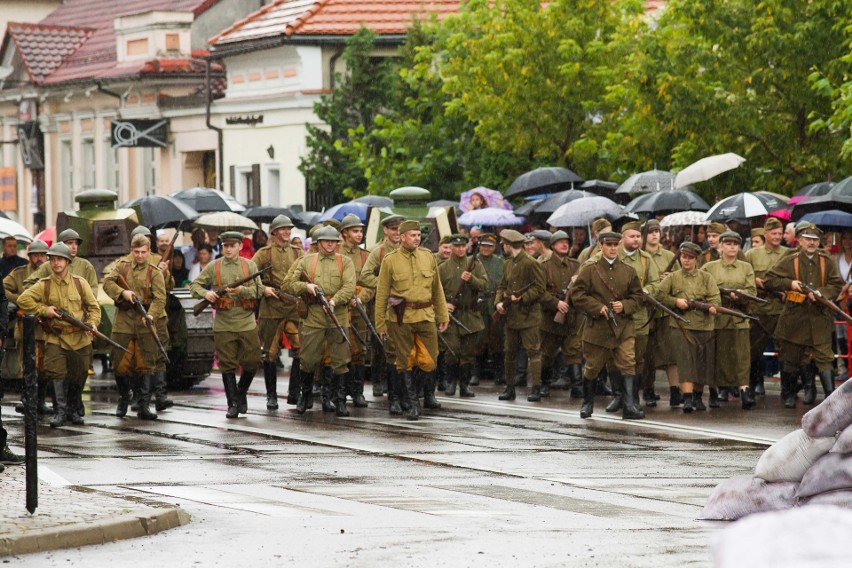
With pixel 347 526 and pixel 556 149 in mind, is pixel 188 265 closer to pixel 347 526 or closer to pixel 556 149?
pixel 556 149

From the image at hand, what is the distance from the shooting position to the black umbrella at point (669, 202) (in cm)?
2317

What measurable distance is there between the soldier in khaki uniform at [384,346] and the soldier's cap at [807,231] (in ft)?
13.0

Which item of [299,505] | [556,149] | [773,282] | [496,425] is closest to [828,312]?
[773,282]

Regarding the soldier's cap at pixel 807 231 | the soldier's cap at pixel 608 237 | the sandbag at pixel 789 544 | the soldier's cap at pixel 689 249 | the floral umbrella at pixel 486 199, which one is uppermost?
the floral umbrella at pixel 486 199

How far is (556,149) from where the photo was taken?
101 feet

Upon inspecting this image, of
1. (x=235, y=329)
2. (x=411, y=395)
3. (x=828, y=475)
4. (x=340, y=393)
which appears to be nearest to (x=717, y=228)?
(x=411, y=395)

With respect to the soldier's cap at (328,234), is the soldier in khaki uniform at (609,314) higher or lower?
lower

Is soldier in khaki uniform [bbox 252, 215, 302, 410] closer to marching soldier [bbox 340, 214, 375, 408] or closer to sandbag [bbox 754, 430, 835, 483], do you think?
marching soldier [bbox 340, 214, 375, 408]

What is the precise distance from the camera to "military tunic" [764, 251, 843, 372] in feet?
60.6

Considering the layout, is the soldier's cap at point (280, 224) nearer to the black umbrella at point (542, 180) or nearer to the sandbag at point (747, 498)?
the black umbrella at point (542, 180)

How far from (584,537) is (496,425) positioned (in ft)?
23.9

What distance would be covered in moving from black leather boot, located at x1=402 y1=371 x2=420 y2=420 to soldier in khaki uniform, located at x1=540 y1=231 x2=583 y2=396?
2726 millimetres

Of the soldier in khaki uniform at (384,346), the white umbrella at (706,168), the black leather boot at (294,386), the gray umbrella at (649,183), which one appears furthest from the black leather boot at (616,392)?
the gray umbrella at (649,183)

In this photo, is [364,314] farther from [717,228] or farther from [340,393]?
[717,228]
